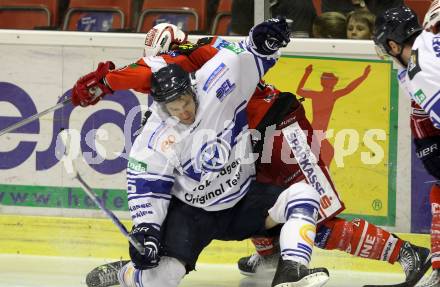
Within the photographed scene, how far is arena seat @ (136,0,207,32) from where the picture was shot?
6.40 m

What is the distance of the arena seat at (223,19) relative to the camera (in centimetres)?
628

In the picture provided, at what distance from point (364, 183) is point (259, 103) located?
1110 mm

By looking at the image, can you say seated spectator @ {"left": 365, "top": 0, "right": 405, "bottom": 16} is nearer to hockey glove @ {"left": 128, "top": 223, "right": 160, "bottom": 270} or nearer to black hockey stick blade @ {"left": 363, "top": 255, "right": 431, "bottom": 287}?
black hockey stick blade @ {"left": 363, "top": 255, "right": 431, "bottom": 287}

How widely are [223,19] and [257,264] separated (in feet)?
5.65

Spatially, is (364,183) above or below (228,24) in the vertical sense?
below

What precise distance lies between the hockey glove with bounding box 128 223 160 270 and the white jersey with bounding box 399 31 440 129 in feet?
3.81

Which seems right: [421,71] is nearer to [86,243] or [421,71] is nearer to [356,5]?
[356,5]

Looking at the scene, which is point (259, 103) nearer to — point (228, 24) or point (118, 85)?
point (118, 85)

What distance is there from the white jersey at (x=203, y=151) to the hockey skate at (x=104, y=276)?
24.1 inches

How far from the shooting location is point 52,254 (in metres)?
5.73

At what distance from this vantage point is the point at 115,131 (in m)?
6.05

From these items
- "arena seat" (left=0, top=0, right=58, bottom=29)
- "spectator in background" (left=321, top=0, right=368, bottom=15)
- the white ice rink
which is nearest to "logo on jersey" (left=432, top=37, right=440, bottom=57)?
the white ice rink

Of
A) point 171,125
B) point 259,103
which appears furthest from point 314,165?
point 171,125

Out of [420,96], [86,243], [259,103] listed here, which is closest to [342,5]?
[259,103]
